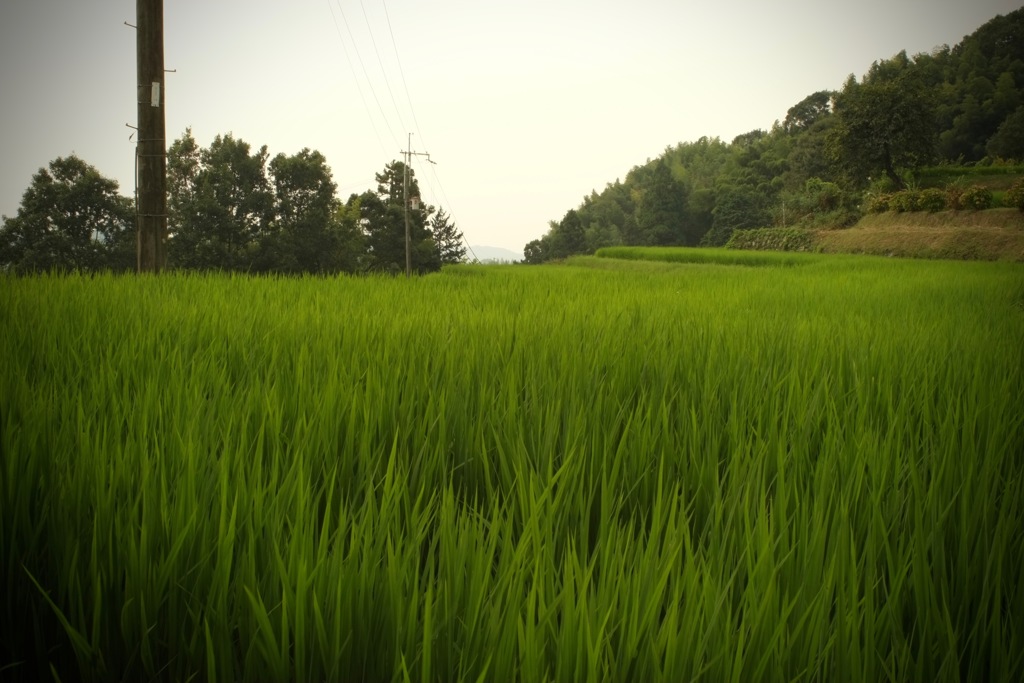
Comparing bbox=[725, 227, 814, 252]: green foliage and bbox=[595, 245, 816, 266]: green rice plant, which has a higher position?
bbox=[725, 227, 814, 252]: green foliage

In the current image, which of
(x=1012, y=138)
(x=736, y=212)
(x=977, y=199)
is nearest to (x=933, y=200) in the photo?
(x=977, y=199)

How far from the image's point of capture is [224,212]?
3375cm

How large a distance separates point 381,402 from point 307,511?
59cm

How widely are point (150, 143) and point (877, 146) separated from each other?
33.5 meters

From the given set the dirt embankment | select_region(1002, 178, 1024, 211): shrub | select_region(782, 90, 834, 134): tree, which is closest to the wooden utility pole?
the dirt embankment

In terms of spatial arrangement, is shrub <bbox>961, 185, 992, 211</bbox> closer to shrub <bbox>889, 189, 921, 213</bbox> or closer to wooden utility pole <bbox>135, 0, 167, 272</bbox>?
shrub <bbox>889, 189, 921, 213</bbox>

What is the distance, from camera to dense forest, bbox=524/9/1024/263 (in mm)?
31031

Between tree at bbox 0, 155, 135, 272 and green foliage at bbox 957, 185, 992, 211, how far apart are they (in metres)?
35.6

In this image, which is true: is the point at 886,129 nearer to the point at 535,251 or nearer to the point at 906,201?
the point at 906,201

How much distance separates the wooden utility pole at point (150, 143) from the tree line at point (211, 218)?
76.2ft

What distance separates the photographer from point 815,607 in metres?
Result: 0.65

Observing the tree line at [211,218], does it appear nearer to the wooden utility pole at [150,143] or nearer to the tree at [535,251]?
the wooden utility pole at [150,143]

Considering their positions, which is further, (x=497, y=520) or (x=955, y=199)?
(x=955, y=199)

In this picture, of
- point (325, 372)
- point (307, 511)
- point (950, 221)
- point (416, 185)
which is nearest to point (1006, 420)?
point (307, 511)
